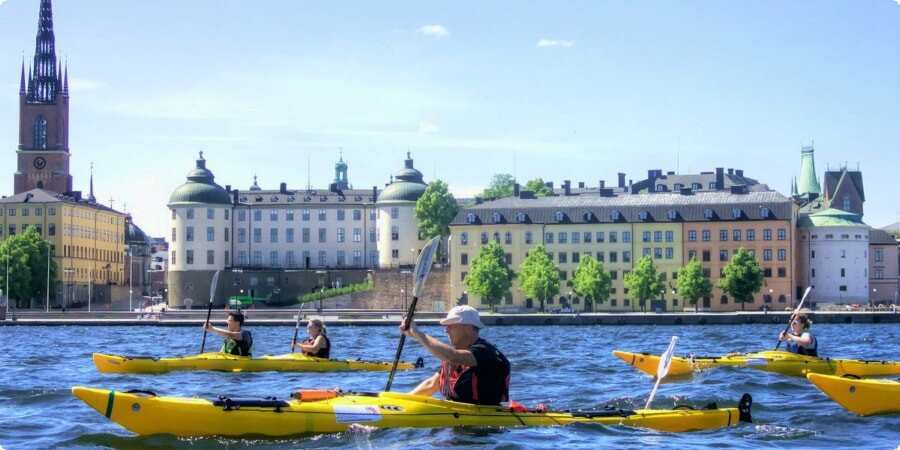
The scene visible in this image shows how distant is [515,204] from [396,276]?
12.4 meters

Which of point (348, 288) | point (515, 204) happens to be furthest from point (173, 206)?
point (515, 204)

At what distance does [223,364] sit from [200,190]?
93.7 m

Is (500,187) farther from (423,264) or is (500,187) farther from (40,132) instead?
(423,264)

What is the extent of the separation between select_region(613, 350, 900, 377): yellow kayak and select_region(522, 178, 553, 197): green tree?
93332mm

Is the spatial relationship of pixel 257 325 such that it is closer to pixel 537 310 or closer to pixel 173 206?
pixel 537 310

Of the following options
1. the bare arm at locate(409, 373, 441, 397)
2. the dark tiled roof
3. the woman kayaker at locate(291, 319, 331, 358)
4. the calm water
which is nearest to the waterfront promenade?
the dark tiled roof

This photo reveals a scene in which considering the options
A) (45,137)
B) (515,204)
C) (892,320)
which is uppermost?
(45,137)

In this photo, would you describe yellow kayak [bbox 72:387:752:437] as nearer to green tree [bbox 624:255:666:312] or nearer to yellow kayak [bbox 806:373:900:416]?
yellow kayak [bbox 806:373:900:416]

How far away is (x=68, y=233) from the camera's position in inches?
4845

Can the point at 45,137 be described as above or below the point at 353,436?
above

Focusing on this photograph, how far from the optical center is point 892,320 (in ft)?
295

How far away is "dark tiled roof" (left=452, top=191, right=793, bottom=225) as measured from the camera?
346 ft

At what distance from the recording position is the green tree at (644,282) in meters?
99.6

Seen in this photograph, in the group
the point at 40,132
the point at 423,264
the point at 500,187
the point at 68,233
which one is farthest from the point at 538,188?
the point at 423,264
